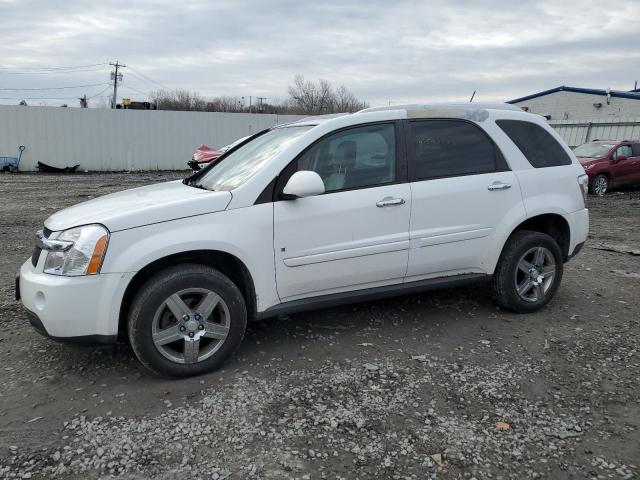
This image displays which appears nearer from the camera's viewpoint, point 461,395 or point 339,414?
point 339,414

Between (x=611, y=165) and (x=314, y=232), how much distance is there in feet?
45.9

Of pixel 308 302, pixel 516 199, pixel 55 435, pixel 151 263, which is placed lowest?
pixel 55 435

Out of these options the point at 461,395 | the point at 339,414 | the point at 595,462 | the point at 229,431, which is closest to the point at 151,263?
the point at 229,431

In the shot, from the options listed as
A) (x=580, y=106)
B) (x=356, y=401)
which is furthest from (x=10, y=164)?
(x=580, y=106)

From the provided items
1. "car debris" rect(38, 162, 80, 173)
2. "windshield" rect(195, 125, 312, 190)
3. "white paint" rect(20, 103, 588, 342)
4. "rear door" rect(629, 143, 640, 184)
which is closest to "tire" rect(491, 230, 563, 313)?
"white paint" rect(20, 103, 588, 342)

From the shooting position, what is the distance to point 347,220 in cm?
379

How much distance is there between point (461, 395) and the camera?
10.8ft

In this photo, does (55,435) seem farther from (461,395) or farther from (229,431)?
(461,395)

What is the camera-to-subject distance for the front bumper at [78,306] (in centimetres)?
318

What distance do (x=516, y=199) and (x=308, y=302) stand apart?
6.72 ft

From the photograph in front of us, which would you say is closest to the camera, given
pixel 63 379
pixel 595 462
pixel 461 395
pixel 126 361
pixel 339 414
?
pixel 595 462

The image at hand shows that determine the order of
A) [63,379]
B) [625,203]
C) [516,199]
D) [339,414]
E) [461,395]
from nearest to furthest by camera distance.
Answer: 1. [339,414]
2. [461,395]
3. [63,379]
4. [516,199]
5. [625,203]

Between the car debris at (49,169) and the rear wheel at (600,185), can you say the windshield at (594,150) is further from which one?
the car debris at (49,169)

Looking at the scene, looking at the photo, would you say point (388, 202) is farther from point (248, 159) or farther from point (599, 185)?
point (599, 185)
